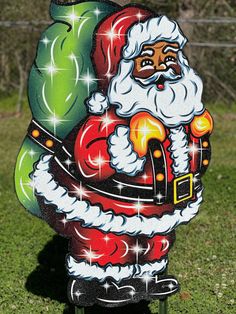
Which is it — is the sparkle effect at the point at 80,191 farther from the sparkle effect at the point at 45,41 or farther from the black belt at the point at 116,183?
the sparkle effect at the point at 45,41

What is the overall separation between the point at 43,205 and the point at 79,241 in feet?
0.90

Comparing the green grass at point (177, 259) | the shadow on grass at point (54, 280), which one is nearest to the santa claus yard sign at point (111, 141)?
the shadow on grass at point (54, 280)

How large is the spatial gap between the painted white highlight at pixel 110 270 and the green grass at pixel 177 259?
0.99 meters

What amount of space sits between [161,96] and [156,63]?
0.57 feet

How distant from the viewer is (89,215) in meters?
3.88

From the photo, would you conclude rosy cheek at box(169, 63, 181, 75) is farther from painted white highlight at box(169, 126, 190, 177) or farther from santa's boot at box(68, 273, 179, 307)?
santa's boot at box(68, 273, 179, 307)

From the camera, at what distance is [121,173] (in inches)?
152

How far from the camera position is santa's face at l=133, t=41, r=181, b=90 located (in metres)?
3.82

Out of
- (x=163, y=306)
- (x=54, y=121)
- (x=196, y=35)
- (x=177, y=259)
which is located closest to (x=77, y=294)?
(x=163, y=306)

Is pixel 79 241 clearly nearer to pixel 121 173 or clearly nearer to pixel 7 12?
pixel 121 173

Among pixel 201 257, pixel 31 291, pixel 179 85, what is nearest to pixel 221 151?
pixel 201 257

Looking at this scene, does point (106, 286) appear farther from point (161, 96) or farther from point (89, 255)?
point (161, 96)

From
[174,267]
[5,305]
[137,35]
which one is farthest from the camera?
[174,267]

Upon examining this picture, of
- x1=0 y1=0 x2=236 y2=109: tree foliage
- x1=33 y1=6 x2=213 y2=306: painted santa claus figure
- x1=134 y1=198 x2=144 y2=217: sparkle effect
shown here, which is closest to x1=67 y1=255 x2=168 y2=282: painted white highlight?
x1=33 y1=6 x2=213 y2=306: painted santa claus figure
